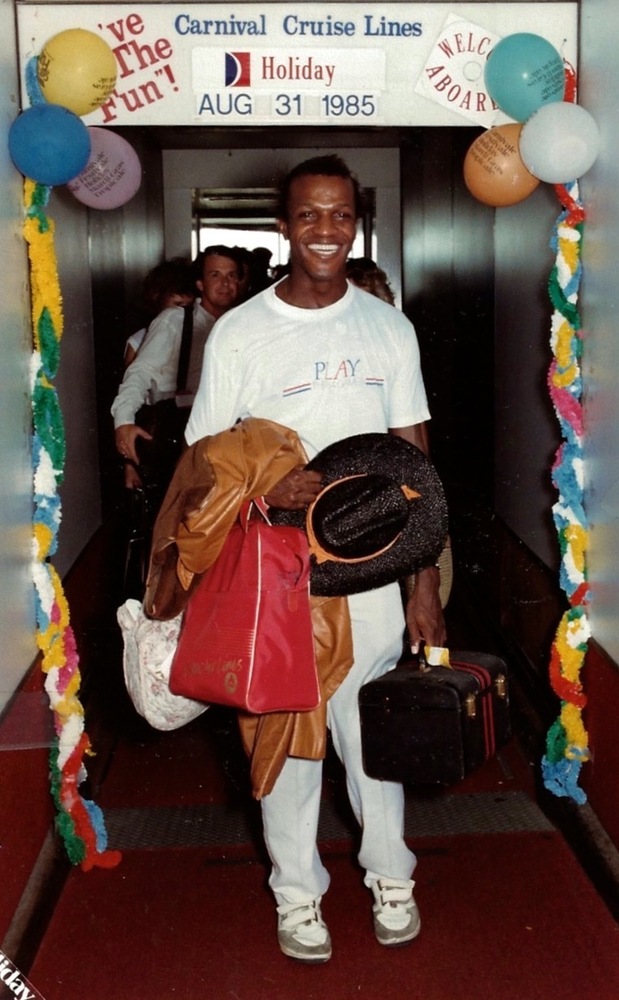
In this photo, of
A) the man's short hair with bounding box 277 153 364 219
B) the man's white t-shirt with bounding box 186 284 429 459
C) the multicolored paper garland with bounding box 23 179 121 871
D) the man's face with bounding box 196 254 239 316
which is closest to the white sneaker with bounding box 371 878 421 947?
the multicolored paper garland with bounding box 23 179 121 871

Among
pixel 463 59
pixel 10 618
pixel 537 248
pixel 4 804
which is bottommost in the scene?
pixel 4 804

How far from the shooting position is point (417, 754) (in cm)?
266

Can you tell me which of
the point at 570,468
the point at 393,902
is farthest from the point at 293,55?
the point at 393,902

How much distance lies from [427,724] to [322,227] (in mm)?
1142

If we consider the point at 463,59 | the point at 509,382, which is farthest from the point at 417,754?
the point at 509,382

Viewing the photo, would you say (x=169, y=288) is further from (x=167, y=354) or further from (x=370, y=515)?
(x=370, y=515)

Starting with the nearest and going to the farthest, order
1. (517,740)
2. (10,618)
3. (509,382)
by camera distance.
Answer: (10,618), (517,740), (509,382)

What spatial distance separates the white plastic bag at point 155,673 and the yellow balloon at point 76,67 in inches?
50.8

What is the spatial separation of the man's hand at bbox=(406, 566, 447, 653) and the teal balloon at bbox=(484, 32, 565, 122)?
1188 mm

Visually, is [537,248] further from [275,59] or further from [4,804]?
[4,804]

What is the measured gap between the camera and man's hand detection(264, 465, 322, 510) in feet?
8.39

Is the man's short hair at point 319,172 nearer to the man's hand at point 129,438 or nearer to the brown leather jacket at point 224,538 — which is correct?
the brown leather jacket at point 224,538

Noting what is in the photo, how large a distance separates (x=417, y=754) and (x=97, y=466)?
3.35m

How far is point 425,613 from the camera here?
2.83 m
